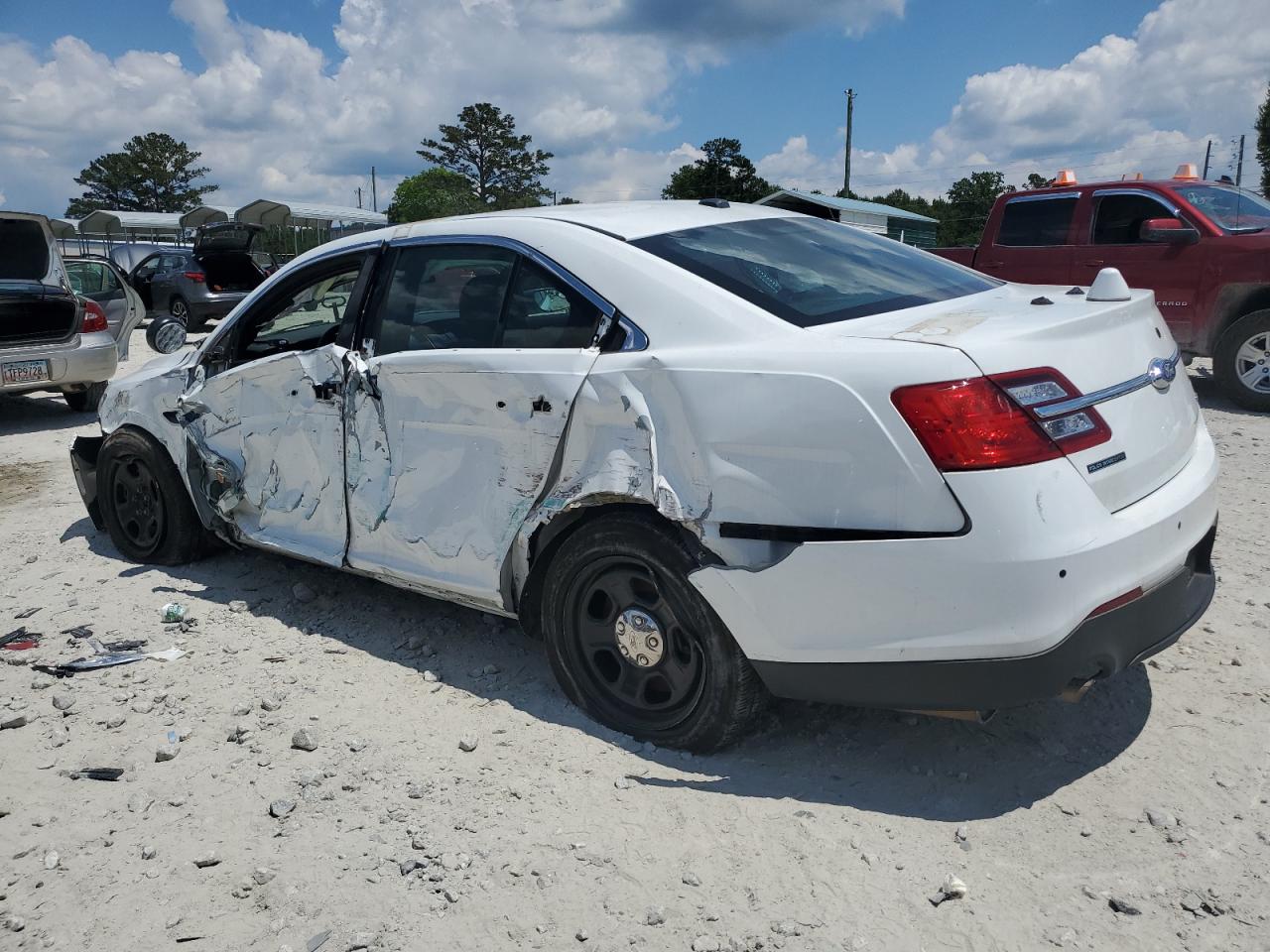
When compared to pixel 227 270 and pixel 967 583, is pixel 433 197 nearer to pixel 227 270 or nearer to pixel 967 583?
pixel 227 270

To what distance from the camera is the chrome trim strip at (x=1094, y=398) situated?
244 cm

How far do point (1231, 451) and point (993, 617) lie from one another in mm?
5340

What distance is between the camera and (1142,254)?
8789 mm

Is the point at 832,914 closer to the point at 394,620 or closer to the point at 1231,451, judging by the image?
the point at 394,620

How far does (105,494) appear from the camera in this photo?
516 centimetres

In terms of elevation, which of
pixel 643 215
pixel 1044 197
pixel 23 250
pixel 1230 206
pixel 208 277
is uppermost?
pixel 1044 197

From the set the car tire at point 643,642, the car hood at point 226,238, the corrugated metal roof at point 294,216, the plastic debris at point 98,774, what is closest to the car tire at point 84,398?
the plastic debris at point 98,774

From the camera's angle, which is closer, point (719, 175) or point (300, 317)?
point (300, 317)

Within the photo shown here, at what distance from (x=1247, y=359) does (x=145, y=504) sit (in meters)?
8.29

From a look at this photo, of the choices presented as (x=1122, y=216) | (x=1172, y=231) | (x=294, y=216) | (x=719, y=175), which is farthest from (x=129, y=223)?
(x=1172, y=231)

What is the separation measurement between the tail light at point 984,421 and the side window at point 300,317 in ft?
8.22

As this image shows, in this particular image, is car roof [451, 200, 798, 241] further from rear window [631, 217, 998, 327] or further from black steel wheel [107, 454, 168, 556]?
black steel wheel [107, 454, 168, 556]

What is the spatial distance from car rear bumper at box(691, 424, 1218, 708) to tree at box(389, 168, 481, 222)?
143ft

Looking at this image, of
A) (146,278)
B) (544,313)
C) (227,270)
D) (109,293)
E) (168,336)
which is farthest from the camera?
(146,278)
